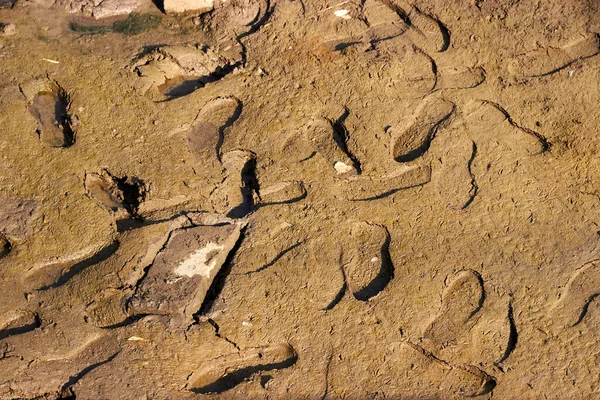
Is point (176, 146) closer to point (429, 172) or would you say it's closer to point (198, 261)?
point (198, 261)

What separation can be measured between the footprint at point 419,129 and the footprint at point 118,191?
1.36 m

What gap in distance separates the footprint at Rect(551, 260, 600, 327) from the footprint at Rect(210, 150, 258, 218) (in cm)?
158

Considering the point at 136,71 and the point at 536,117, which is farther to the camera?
the point at 136,71

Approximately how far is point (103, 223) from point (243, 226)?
73cm

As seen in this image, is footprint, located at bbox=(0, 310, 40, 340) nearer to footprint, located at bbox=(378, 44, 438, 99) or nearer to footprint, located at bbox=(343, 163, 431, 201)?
footprint, located at bbox=(343, 163, 431, 201)

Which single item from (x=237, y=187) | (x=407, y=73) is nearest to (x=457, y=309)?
(x=237, y=187)

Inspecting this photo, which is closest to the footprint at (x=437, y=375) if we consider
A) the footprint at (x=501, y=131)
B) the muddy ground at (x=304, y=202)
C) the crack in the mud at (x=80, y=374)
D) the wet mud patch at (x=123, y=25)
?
the muddy ground at (x=304, y=202)

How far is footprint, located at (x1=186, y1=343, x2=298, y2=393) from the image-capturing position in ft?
9.45

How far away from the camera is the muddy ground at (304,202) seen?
2854 mm

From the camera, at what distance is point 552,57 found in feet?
11.7

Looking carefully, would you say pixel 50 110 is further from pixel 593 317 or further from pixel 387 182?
pixel 593 317

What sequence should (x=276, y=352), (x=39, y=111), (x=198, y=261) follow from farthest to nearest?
(x=39, y=111) → (x=198, y=261) → (x=276, y=352)

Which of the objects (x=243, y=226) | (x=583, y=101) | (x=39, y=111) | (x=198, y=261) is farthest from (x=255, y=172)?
(x=583, y=101)

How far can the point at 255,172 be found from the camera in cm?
334
